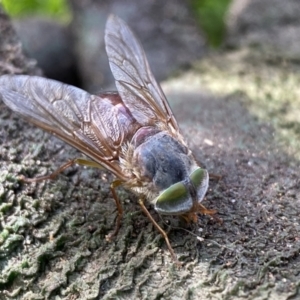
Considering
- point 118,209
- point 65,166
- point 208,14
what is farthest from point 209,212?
point 208,14

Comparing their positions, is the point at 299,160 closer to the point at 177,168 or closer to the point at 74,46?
the point at 177,168

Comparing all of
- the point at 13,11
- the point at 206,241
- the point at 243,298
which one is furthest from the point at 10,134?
the point at 13,11

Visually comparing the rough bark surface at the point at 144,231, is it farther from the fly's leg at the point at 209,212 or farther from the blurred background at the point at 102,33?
the blurred background at the point at 102,33

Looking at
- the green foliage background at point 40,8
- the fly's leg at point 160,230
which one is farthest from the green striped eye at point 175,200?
the green foliage background at point 40,8

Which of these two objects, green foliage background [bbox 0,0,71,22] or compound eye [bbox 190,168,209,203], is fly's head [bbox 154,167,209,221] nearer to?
compound eye [bbox 190,168,209,203]

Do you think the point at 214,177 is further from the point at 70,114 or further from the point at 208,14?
the point at 208,14

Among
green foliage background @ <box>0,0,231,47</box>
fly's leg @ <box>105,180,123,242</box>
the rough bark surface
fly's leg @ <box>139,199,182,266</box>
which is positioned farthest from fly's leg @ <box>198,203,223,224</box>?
green foliage background @ <box>0,0,231,47</box>
